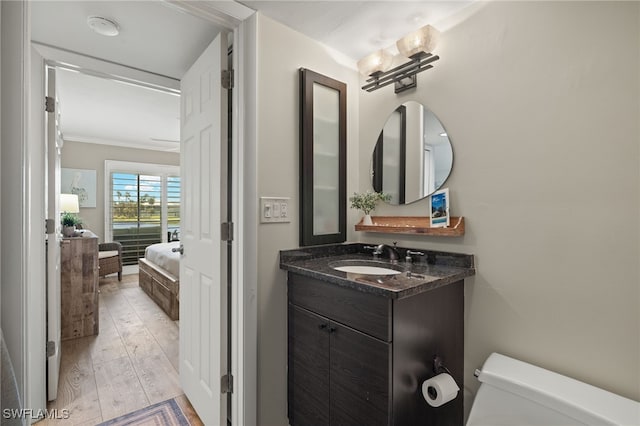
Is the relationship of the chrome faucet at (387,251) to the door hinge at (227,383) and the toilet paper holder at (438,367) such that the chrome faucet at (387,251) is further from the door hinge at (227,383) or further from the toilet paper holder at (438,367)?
the door hinge at (227,383)

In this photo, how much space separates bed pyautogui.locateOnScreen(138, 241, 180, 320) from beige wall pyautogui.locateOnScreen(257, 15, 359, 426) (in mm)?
2044

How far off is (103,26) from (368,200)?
1.68 metres

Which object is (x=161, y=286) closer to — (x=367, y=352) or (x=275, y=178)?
(x=275, y=178)

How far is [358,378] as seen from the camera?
49.3 inches

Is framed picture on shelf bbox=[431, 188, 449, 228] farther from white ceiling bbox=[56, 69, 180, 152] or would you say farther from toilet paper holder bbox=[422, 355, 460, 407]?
white ceiling bbox=[56, 69, 180, 152]

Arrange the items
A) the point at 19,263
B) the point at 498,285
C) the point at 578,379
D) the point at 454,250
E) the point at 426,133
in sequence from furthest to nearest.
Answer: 1. the point at 426,133
2. the point at 454,250
3. the point at 498,285
4. the point at 578,379
5. the point at 19,263

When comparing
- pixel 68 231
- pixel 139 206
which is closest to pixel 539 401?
pixel 68 231

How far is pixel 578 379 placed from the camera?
1.20m

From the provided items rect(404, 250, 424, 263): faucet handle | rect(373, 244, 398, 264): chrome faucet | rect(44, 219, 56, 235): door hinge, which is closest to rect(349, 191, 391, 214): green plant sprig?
rect(373, 244, 398, 264): chrome faucet

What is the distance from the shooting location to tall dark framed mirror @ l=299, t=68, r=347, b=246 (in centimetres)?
173

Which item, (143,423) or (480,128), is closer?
(480,128)

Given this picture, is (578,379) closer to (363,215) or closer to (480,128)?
(480,128)

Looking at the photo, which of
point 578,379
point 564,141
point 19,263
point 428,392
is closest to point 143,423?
point 19,263

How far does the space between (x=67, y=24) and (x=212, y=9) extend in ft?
2.73
